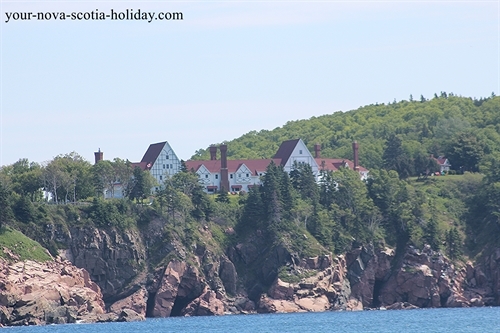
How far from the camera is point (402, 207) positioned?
150 m

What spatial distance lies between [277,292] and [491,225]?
2717cm

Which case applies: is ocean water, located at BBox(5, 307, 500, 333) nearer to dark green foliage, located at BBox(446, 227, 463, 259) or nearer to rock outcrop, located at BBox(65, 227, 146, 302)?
rock outcrop, located at BBox(65, 227, 146, 302)

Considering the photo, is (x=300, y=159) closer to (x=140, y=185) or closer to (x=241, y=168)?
(x=241, y=168)

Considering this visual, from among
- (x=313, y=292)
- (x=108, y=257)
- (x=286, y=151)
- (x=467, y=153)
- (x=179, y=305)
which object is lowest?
(x=179, y=305)

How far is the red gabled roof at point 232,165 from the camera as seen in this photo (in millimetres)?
166375

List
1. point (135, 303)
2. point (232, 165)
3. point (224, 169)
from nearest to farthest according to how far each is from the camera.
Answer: point (135, 303)
point (224, 169)
point (232, 165)

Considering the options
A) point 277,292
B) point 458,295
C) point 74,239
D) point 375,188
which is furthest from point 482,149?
point 74,239

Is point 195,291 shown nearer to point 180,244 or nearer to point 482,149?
point 180,244

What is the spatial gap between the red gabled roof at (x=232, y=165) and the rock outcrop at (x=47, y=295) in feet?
128

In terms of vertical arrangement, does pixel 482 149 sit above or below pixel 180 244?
above

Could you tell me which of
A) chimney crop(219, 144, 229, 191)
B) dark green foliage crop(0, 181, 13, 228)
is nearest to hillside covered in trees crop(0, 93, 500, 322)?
dark green foliage crop(0, 181, 13, 228)

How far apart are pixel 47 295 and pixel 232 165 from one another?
2061 inches

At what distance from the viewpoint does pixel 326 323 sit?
119625 millimetres

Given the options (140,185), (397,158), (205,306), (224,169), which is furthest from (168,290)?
(397,158)
